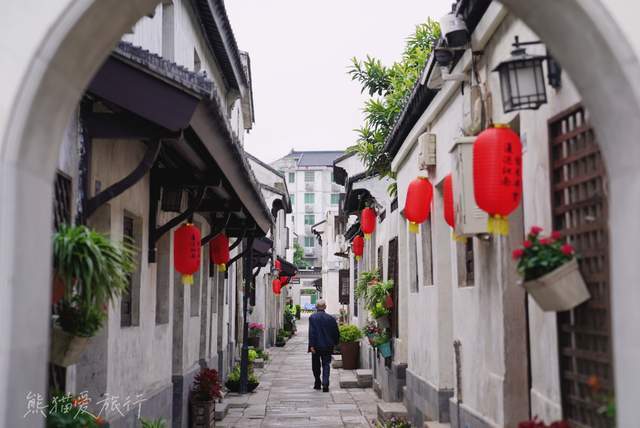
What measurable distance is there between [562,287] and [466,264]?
4133 millimetres

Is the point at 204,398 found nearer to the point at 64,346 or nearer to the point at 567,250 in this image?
the point at 64,346

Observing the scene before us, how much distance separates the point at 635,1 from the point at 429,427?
248 inches

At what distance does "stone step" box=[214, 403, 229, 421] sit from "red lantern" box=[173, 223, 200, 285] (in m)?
4.32

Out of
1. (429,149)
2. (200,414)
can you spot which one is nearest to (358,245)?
(200,414)

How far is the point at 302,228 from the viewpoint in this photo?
8712 cm

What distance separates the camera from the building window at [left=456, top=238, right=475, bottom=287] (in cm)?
888

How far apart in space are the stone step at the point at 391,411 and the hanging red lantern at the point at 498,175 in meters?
6.75

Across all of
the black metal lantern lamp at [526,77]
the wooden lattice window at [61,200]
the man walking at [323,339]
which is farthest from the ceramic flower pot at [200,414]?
the black metal lantern lamp at [526,77]

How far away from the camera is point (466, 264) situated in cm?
913

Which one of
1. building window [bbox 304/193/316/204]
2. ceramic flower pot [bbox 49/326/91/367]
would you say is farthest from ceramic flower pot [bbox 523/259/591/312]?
building window [bbox 304/193/316/204]

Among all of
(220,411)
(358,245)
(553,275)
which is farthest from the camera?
(358,245)

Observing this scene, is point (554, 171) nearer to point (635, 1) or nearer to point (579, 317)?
point (579, 317)

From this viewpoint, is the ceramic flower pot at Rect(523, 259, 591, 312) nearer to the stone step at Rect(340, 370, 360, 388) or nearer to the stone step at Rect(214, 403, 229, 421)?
the stone step at Rect(214, 403, 229, 421)

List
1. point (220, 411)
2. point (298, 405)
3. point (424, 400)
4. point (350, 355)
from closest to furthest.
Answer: point (424, 400) → point (220, 411) → point (298, 405) → point (350, 355)
